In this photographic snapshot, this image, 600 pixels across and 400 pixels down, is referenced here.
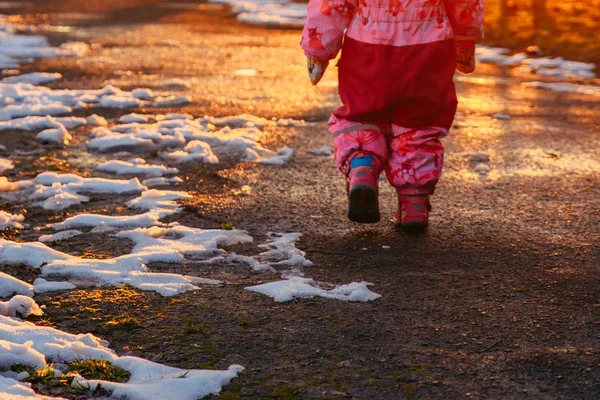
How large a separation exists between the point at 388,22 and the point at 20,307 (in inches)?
81.5

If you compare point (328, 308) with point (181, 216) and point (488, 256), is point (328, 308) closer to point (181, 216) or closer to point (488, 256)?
point (488, 256)

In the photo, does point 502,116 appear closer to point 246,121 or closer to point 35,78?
point 246,121

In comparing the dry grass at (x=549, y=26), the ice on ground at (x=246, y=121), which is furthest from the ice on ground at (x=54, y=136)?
the dry grass at (x=549, y=26)

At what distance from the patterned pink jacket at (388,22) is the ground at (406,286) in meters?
0.84

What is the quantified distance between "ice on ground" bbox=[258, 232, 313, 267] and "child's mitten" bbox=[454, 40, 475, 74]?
1.18 m

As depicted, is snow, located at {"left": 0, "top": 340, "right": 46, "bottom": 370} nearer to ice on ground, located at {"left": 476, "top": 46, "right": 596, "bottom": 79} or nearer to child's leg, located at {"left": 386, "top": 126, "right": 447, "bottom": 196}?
child's leg, located at {"left": 386, "top": 126, "right": 447, "bottom": 196}

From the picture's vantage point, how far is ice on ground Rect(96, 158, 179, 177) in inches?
216

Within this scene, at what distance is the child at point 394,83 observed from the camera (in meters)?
4.32

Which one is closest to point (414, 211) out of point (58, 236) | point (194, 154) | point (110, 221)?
point (110, 221)

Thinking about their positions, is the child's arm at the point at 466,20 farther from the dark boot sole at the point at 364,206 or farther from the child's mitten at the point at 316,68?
the dark boot sole at the point at 364,206

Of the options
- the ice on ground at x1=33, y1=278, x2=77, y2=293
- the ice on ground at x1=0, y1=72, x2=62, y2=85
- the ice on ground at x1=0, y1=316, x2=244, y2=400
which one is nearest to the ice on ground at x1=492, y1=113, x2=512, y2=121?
the ice on ground at x1=0, y1=72, x2=62, y2=85

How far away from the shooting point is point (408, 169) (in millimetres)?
4430

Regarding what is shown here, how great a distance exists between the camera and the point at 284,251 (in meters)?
4.07

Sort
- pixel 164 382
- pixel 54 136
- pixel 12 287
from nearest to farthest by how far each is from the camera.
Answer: pixel 164 382, pixel 12 287, pixel 54 136
